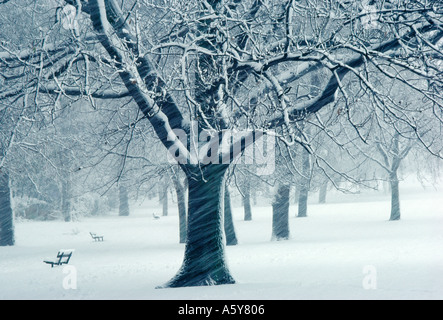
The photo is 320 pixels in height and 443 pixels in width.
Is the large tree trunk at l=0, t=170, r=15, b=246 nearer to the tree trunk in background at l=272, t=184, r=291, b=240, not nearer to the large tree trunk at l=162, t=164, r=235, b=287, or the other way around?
the tree trunk in background at l=272, t=184, r=291, b=240

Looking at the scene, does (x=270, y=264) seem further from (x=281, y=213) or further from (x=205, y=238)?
(x=281, y=213)

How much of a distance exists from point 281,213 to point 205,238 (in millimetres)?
10937

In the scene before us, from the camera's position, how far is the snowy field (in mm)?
8406

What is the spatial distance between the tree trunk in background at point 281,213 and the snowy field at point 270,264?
1.78 ft

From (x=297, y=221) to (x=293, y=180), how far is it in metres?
11.6

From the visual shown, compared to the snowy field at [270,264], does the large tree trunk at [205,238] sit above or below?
above

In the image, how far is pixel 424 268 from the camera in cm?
1174

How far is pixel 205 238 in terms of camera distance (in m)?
9.62

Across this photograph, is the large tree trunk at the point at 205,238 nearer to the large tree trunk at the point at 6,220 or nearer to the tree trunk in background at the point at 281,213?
the tree trunk in background at the point at 281,213

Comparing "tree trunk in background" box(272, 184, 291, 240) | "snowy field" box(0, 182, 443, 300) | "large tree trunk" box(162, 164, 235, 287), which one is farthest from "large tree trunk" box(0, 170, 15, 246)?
"large tree trunk" box(162, 164, 235, 287)

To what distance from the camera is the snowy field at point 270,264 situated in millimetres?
8406

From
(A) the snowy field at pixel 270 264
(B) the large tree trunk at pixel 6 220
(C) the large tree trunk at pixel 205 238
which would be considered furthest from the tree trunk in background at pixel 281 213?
(B) the large tree trunk at pixel 6 220

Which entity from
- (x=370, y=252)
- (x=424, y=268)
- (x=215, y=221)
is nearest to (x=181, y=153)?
(x=215, y=221)
